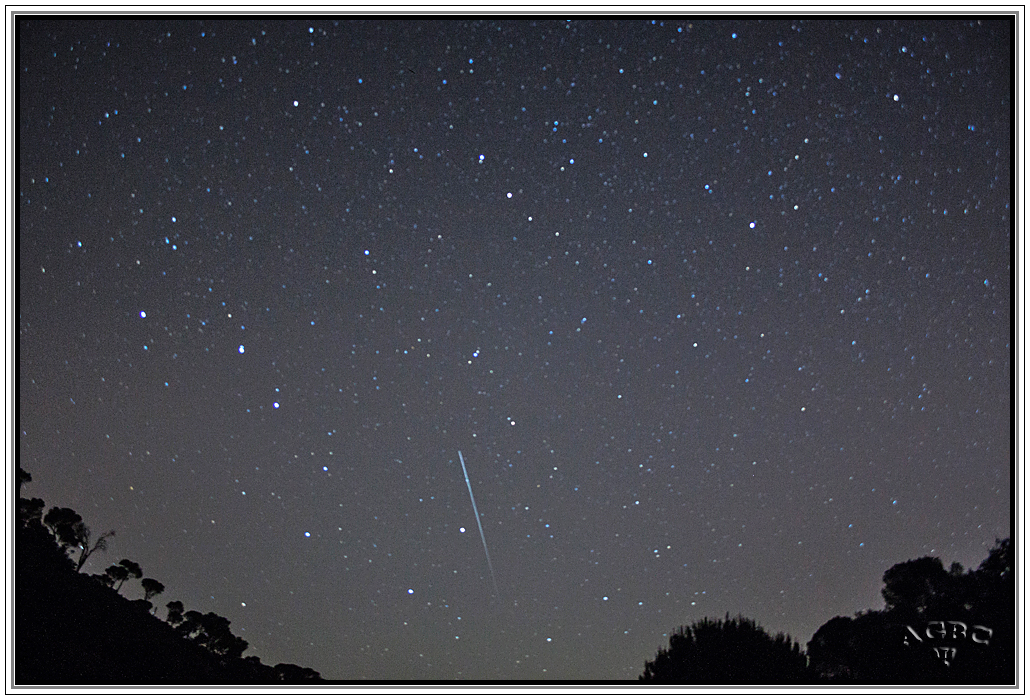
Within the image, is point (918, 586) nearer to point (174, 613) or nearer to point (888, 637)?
point (888, 637)

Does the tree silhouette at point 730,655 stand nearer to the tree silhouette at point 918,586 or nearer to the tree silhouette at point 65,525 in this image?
the tree silhouette at point 918,586

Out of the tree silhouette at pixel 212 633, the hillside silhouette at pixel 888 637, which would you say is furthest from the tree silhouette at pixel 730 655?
the tree silhouette at pixel 212 633

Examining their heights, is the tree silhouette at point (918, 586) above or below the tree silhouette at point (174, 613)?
above

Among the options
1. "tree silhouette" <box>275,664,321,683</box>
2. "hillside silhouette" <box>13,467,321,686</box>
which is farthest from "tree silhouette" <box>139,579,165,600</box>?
"tree silhouette" <box>275,664,321,683</box>

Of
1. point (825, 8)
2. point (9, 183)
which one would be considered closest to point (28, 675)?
point (9, 183)

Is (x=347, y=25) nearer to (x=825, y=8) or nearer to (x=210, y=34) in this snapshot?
(x=210, y=34)
